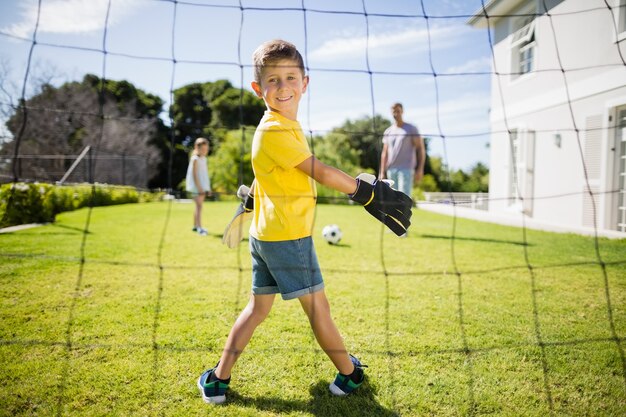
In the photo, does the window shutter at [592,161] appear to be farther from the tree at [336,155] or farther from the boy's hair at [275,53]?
the tree at [336,155]

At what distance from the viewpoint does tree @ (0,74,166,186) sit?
14.0m

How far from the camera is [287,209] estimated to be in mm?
1418

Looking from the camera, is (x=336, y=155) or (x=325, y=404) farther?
(x=336, y=155)

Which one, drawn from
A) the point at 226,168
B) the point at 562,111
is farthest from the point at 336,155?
the point at 562,111

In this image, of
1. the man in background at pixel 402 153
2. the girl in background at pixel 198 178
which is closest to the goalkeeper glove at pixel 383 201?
the man in background at pixel 402 153

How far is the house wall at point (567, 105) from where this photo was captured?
5395mm

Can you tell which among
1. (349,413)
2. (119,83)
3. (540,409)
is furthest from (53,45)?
(119,83)

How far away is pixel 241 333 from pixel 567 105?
7220mm

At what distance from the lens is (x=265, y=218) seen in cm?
145

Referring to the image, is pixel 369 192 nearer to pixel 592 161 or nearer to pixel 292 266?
pixel 292 266

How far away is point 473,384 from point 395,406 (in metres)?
0.40

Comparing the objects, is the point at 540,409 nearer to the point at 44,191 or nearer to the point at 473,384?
the point at 473,384

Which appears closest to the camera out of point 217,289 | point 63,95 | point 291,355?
point 291,355

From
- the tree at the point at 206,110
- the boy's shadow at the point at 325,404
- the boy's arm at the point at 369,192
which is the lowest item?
the boy's shadow at the point at 325,404
